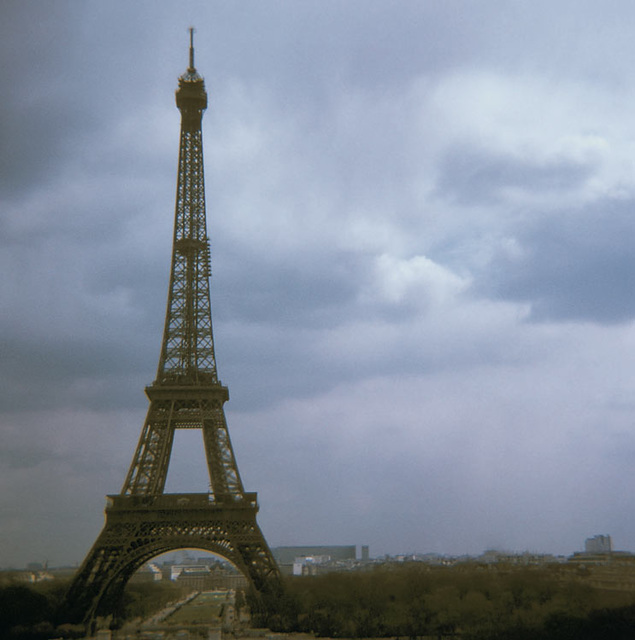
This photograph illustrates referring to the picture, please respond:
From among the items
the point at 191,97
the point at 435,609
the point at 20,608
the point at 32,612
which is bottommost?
the point at 435,609

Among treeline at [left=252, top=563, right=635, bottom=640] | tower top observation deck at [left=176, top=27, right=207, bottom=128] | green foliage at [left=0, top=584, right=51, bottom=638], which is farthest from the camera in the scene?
tower top observation deck at [left=176, top=27, right=207, bottom=128]

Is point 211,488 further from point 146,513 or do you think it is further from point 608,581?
point 608,581

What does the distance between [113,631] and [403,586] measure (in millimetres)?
19290

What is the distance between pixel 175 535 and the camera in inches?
1863

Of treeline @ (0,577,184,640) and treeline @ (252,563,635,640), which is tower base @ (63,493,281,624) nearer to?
treeline @ (0,577,184,640)

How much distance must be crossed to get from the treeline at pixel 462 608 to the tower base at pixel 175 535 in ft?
10.7

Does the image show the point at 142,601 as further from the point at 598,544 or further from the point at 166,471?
the point at 598,544

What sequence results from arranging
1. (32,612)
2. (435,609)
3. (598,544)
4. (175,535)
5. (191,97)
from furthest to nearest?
(598,544)
(191,97)
(175,535)
(435,609)
(32,612)

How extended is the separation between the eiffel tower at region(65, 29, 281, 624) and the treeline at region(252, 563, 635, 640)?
333 cm

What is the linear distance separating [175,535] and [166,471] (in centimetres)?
432

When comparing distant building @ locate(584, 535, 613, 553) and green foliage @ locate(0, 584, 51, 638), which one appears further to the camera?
distant building @ locate(584, 535, 613, 553)

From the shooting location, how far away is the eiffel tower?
46594mm

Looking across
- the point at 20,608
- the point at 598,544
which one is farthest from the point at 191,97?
the point at 598,544

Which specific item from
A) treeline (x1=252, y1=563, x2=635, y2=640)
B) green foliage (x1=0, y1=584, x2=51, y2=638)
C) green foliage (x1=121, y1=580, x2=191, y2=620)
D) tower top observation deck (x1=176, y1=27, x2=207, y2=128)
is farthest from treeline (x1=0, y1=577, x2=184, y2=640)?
tower top observation deck (x1=176, y1=27, x2=207, y2=128)
